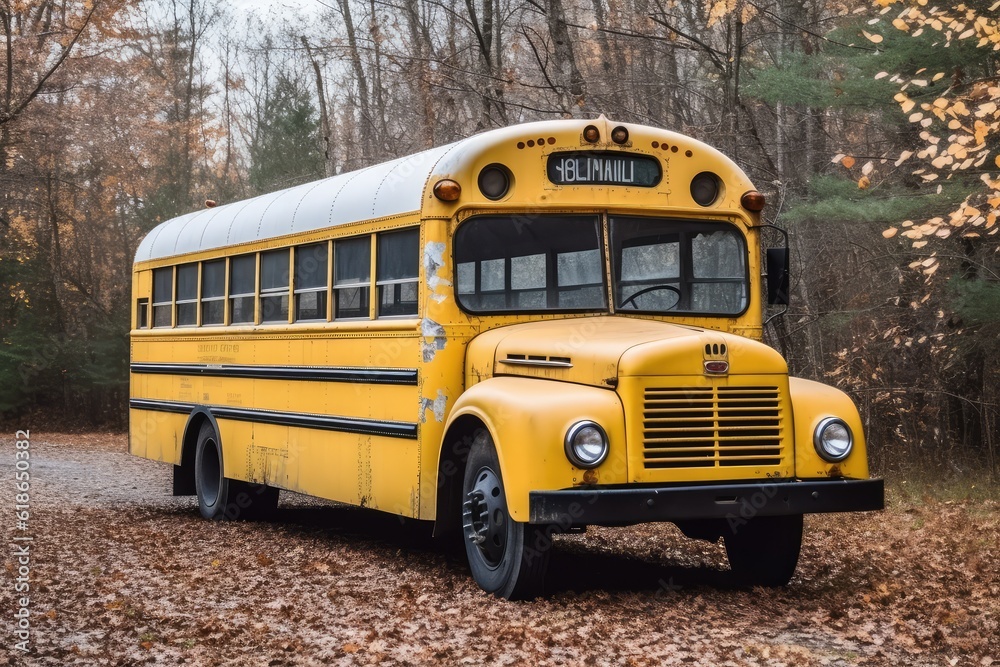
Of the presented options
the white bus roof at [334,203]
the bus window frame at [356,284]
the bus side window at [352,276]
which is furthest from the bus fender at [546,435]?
the bus side window at [352,276]

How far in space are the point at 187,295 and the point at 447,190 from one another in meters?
5.23

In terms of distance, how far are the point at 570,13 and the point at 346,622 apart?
22.8 meters

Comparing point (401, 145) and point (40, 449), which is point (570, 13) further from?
point (40, 449)

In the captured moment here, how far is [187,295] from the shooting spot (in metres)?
12.5

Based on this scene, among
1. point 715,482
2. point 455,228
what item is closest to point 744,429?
point 715,482

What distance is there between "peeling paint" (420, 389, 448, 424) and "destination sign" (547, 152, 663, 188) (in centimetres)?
141

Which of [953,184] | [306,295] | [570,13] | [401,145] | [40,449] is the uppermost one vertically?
[570,13]

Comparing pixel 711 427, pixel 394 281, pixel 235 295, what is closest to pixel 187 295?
pixel 235 295

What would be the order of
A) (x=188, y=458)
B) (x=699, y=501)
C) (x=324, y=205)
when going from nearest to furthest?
(x=699, y=501) → (x=324, y=205) → (x=188, y=458)

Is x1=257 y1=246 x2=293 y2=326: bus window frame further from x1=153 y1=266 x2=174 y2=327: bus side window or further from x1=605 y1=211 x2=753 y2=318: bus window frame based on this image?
x1=605 y1=211 x2=753 y2=318: bus window frame

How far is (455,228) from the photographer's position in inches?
316

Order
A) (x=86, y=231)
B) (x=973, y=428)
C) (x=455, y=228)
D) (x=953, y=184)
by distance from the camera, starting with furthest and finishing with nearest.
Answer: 1. (x=86, y=231)
2. (x=973, y=428)
3. (x=953, y=184)
4. (x=455, y=228)

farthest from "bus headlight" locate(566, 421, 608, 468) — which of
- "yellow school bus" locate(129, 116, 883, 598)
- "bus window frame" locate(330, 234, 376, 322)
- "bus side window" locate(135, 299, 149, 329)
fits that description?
"bus side window" locate(135, 299, 149, 329)

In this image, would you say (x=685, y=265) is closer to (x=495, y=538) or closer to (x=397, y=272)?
(x=397, y=272)
